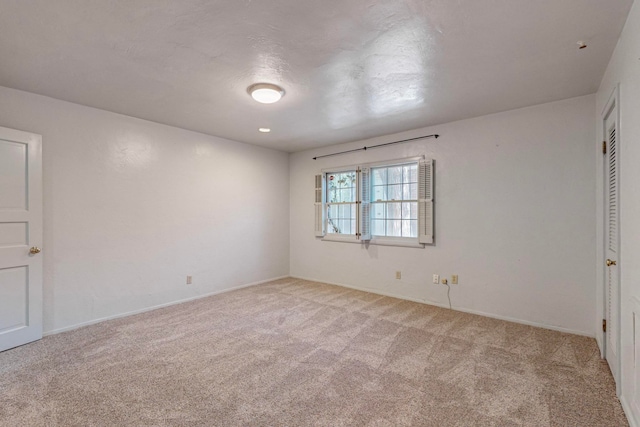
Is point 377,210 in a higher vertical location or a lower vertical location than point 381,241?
higher

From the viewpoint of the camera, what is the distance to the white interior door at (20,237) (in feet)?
9.18

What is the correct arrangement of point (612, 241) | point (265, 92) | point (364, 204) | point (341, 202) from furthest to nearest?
point (341, 202), point (364, 204), point (265, 92), point (612, 241)

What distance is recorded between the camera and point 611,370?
2.35 metres

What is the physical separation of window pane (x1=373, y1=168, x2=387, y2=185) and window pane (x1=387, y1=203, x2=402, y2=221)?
1.34 feet

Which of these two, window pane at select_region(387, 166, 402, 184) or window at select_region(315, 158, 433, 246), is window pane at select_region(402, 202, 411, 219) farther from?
window pane at select_region(387, 166, 402, 184)

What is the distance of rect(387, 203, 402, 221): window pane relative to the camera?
183 inches

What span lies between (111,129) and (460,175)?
4464 mm

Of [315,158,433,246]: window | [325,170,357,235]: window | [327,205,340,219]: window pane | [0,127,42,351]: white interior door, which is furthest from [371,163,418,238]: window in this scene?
[0,127,42,351]: white interior door

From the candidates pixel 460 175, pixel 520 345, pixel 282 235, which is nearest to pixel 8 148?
pixel 282 235

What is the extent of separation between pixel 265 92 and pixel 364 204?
255 cm

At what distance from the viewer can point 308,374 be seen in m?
2.36

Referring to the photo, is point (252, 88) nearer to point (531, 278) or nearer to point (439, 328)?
point (439, 328)

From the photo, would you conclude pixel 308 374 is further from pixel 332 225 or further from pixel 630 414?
pixel 332 225

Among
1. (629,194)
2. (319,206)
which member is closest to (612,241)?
(629,194)
